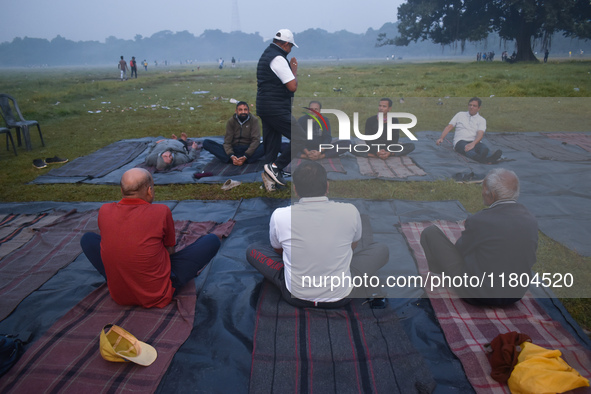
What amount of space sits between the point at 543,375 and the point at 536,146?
5.66m

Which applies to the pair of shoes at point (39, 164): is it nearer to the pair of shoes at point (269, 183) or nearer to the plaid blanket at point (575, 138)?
the pair of shoes at point (269, 183)

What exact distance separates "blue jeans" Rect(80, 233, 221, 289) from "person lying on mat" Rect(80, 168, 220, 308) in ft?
0.47

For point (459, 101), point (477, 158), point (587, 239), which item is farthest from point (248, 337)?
point (459, 101)

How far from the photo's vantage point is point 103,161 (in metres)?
7.02

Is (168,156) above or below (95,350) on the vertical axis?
above

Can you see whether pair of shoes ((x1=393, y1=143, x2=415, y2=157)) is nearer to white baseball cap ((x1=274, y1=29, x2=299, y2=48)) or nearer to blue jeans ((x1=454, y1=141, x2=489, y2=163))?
blue jeans ((x1=454, y1=141, x2=489, y2=163))

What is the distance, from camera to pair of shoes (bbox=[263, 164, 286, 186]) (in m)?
5.50

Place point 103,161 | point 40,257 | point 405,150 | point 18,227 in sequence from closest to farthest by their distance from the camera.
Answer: point 40,257 < point 18,227 < point 405,150 < point 103,161

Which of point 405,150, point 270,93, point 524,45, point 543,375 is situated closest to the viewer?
point 543,375

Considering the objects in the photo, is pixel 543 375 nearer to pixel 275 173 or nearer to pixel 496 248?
pixel 496 248

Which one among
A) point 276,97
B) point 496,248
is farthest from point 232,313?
point 276,97

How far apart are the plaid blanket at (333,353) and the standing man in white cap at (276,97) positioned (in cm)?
298

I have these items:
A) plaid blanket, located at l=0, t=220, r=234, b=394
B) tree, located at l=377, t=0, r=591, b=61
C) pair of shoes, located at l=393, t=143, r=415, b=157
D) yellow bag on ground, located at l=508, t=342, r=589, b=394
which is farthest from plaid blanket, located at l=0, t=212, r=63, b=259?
tree, located at l=377, t=0, r=591, b=61

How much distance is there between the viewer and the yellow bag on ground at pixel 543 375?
199 cm
